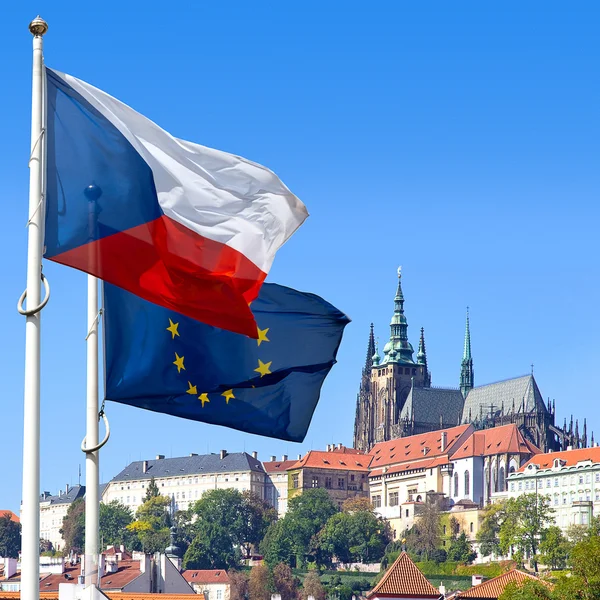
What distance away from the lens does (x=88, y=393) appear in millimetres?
16719

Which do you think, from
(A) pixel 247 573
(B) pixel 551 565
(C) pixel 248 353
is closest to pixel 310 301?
(C) pixel 248 353

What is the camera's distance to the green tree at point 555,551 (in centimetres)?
16062

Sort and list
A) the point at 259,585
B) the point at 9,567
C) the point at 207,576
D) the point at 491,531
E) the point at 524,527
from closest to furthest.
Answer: the point at 9,567
the point at 524,527
the point at 259,585
the point at 207,576
the point at 491,531

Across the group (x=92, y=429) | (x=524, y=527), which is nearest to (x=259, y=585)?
(x=524, y=527)

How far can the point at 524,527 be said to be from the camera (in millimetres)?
173000

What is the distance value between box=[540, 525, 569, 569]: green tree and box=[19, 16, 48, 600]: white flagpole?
149 metres

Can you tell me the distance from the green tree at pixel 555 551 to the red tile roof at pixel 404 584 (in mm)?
77991

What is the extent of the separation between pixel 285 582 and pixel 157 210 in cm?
Result: 16572

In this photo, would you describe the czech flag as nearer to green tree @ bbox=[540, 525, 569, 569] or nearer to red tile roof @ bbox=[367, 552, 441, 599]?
red tile roof @ bbox=[367, 552, 441, 599]

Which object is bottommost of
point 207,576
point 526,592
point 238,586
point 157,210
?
point 238,586

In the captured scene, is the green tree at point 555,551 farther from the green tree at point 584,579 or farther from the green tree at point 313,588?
the green tree at point 584,579

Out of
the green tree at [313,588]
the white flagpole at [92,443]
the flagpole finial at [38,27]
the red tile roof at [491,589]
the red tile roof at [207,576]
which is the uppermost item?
the flagpole finial at [38,27]

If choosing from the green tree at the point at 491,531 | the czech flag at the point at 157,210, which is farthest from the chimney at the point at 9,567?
the czech flag at the point at 157,210

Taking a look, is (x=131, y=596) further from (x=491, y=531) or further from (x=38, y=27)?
(x=491, y=531)
